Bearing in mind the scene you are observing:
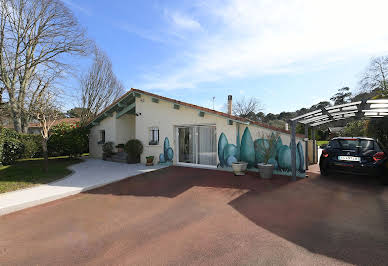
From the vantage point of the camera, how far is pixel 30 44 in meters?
14.4

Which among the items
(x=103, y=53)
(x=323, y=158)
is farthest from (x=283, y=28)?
(x=103, y=53)

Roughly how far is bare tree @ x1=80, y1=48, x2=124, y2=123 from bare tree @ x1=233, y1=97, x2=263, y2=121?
24.7 metres

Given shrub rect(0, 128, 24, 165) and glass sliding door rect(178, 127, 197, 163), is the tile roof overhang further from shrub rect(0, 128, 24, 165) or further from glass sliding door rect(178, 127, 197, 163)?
shrub rect(0, 128, 24, 165)

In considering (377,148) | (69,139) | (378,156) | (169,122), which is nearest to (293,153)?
(378,156)

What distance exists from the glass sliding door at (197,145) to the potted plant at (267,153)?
2.28 metres

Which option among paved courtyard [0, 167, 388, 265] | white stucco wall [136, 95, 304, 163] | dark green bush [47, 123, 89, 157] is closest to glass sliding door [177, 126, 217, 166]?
white stucco wall [136, 95, 304, 163]

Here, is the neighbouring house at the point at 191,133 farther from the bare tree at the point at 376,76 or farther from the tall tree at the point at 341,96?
the tall tree at the point at 341,96

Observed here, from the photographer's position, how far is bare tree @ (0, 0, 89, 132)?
45.4 feet

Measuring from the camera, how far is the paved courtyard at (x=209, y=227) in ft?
9.16

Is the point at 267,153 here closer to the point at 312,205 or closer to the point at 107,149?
the point at 312,205

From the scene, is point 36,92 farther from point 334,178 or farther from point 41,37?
point 334,178

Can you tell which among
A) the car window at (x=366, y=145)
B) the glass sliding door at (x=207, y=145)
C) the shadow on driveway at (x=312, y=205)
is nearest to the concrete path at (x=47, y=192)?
the shadow on driveway at (x=312, y=205)

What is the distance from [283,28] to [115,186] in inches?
322

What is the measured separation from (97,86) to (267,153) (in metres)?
22.5
